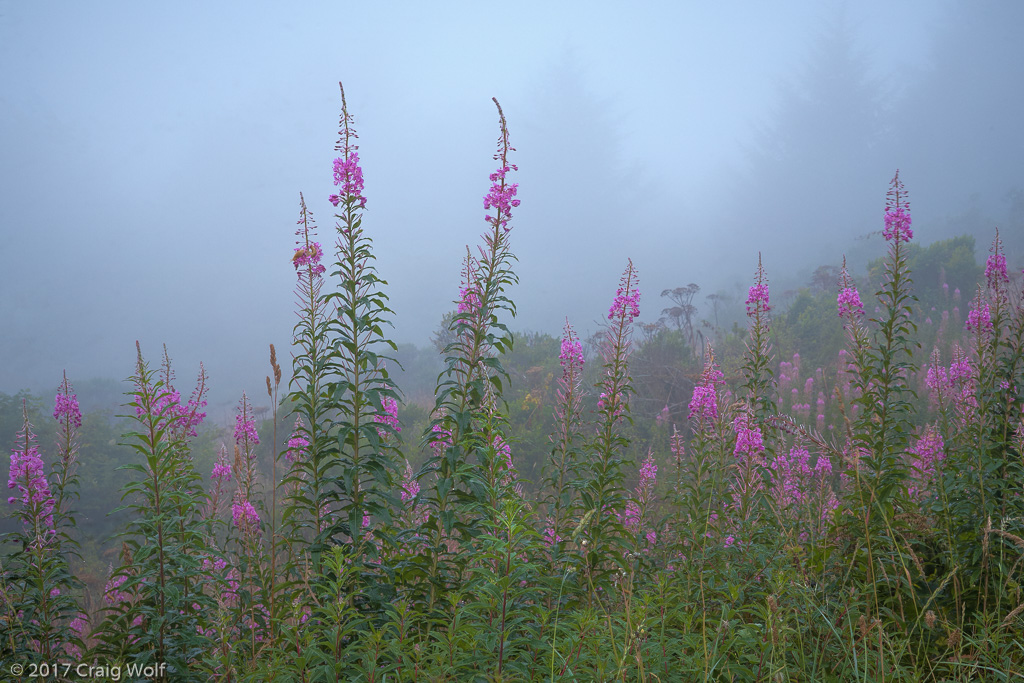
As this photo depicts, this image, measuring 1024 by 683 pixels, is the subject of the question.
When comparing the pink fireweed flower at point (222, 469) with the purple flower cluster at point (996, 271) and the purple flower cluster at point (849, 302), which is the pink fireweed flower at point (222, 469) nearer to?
the purple flower cluster at point (849, 302)

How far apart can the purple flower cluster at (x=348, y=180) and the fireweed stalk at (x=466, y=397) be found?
0.98m

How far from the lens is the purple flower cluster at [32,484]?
3820 millimetres

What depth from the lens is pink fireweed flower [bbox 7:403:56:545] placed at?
12.5 feet

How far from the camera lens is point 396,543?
337cm

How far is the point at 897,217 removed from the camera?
4.75 meters

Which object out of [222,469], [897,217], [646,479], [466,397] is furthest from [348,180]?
[897,217]

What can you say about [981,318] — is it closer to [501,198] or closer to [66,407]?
[501,198]

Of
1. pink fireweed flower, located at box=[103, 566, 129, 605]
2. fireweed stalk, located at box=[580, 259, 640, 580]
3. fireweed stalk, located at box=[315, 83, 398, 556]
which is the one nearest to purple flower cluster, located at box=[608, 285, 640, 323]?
fireweed stalk, located at box=[580, 259, 640, 580]

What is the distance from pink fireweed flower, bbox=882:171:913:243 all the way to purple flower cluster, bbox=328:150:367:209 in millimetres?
4594

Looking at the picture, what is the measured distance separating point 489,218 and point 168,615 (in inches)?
130

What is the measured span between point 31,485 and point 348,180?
3.28m

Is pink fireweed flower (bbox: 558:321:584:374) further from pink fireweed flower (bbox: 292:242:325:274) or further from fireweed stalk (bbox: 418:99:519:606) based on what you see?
pink fireweed flower (bbox: 292:242:325:274)

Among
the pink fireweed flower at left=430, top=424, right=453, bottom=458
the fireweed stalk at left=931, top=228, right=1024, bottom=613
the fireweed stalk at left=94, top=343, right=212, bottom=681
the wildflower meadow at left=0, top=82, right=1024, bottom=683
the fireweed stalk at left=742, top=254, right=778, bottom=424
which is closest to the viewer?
the wildflower meadow at left=0, top=82, right=1024, bottom=683

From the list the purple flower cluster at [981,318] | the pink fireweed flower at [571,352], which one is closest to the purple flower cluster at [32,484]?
the pink fireweed flower at [571,352]
